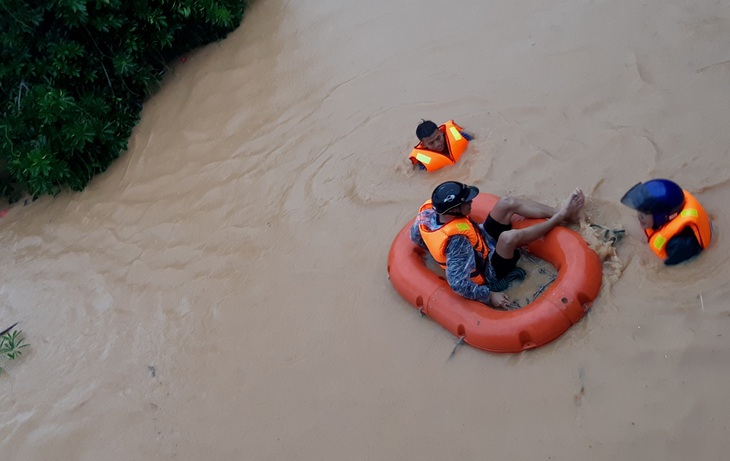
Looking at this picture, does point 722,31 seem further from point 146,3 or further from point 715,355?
point 146,3

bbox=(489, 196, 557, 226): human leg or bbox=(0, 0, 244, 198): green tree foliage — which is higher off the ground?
bbox=(0, 0, 244, 198): green tree foliage

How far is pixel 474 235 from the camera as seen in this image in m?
3.68

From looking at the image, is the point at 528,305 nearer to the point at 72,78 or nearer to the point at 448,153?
the point at 448,153

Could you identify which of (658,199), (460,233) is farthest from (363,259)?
(658,199)

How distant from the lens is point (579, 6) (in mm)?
5504

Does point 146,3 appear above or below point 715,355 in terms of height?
above

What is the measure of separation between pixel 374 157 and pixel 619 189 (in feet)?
6.39

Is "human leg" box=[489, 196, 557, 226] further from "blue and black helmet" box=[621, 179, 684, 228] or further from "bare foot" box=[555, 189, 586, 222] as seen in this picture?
"blue and black helmet" box=[621, 179, 684, 228]

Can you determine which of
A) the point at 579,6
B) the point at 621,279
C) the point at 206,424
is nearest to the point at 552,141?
the point at 621,279

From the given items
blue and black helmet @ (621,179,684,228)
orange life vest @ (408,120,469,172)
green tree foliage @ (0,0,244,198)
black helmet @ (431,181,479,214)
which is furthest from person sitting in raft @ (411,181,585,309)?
green tree foliage @ (0,0,244,198)

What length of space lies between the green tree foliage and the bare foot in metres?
4.59

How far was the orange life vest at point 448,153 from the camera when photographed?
466 centimetres

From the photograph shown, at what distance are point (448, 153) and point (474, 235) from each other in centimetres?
117

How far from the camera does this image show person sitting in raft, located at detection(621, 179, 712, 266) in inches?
126
